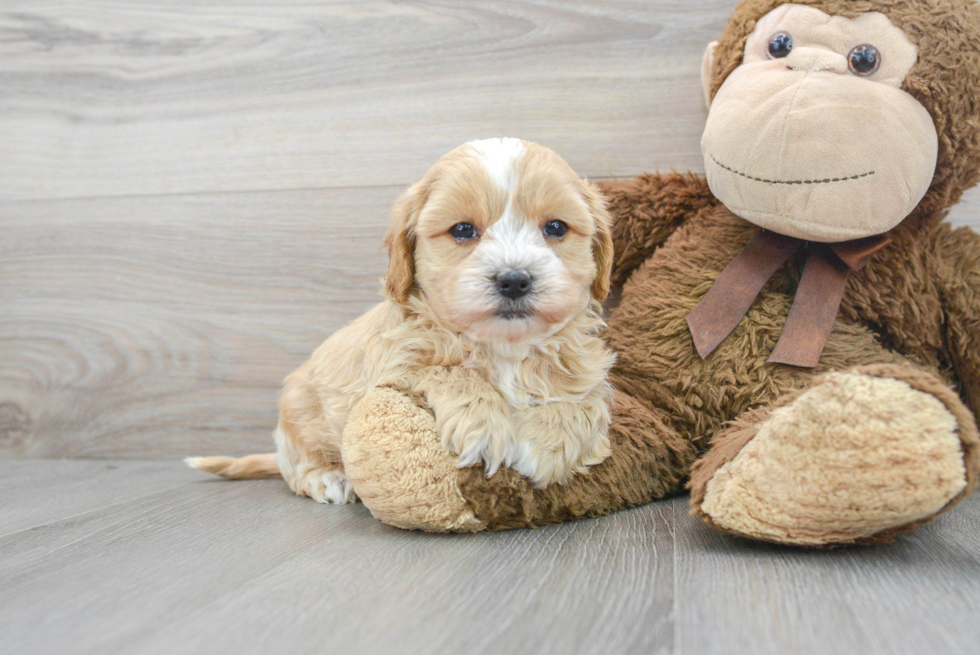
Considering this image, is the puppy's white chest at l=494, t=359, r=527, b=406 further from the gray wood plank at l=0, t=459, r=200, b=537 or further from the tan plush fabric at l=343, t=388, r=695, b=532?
the gray wood plank at l=0, t=459, r=200, b=537

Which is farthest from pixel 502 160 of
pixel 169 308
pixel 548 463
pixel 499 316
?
pixel 169 308

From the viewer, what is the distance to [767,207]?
1.24 metres

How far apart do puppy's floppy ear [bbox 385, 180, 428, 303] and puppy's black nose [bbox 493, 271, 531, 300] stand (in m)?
0.21

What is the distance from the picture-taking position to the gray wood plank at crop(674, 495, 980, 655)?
71cm

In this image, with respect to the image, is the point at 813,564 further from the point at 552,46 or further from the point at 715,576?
the point at 552,46

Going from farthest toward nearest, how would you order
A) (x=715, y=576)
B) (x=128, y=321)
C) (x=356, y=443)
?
(x=128, y=321) → (x=356, y=443) → (x=715, y=576)

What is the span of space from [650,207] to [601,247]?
0.97 ft

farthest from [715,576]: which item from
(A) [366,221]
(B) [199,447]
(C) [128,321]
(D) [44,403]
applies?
(D) [44,403]

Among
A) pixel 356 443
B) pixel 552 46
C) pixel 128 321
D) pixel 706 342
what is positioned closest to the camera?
pixel 356 443

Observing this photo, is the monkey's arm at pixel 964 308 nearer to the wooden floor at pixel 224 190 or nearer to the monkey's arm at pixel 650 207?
the wooden floor at pixel 224 190

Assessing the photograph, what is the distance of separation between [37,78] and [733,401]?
203 cm

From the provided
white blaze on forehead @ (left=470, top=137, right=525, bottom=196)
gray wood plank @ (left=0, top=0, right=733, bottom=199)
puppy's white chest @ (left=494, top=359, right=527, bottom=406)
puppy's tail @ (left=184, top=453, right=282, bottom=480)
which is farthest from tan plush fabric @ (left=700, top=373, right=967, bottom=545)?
puppy's tail @ (left=184, top=453, right=282, bottom=480)

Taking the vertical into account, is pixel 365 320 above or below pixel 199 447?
above

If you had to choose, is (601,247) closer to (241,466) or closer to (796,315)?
(796,315)
